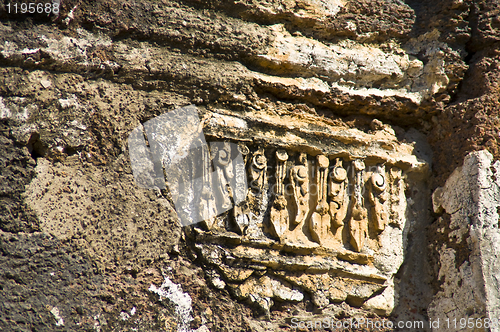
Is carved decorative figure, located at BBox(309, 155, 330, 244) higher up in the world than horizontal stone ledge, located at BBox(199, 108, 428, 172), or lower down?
lower down

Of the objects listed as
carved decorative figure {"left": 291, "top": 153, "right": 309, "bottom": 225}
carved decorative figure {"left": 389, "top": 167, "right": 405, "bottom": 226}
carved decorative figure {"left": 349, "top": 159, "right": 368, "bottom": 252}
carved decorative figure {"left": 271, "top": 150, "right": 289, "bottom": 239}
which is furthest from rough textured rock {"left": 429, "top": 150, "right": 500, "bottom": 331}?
carved decorative figure {"left": 271, "top": 150, "right": 289, "bottom": 239}

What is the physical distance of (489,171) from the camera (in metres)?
2.37

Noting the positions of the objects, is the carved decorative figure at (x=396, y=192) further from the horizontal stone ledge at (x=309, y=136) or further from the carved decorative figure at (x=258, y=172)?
the carved decorative figure at (x=258, y=172)

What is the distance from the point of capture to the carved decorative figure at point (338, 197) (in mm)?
2391

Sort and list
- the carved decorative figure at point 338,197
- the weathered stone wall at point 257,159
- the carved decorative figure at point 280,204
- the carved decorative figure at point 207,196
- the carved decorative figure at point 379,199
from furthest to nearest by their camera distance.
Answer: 1. the carved decorative figure at point 379,199
2. the carved decorative figure at point 338,197
3. the carved decorative figure at point 280,204
4. the carved decorative figure at point 207,196
5. the weathered stone wall at point 257,159

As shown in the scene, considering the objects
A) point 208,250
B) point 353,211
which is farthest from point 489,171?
point 208,250

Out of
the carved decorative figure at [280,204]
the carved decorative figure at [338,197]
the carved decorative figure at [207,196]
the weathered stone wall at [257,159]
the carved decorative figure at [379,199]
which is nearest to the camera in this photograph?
the weathered stone wall at [257,159]

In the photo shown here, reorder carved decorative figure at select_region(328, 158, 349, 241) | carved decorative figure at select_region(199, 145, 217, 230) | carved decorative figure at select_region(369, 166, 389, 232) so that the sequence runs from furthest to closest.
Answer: carved decorative figure at select_region(369, 166, 389, 232) < carved decorative figure at select_region(328, 158, 349, 241) < carved decorative figure at select_region(199, 145, 217, 230)

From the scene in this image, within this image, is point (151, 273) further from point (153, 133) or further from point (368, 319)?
point (368, 319)

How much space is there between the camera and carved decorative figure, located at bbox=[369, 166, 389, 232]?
2.49 metres

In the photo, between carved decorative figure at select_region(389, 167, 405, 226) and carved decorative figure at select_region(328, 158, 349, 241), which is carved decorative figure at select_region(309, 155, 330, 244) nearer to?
carved decorative figure at select_region(328, 158, 349, 241)

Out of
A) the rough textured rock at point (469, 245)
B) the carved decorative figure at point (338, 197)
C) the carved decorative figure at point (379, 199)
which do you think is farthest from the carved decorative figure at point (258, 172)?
the rough textured rock at point (469, 245)

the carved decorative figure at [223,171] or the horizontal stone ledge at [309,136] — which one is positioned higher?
the horizontal stone ledge at [309,136]

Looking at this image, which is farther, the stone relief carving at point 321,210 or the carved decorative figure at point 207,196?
the stone relief carving at point 321,210
